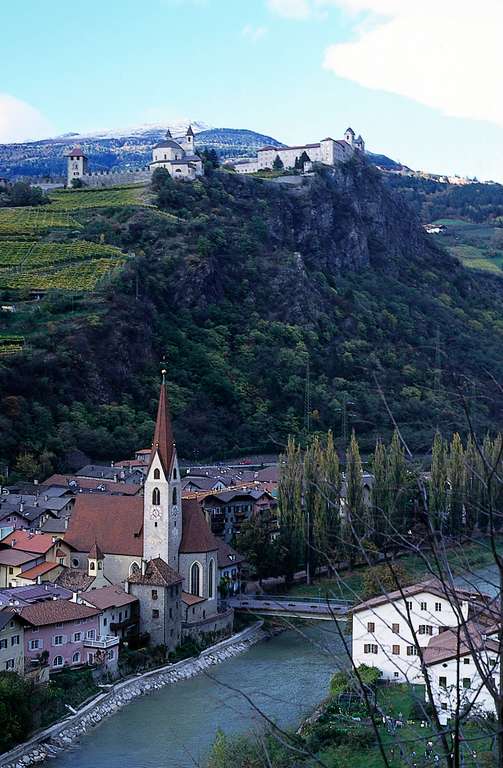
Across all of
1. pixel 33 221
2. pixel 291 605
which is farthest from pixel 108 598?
pixel 33 221

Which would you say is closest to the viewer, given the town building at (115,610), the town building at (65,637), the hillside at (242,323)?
the town building at (65,637)

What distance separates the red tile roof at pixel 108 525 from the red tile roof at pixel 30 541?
0.81m

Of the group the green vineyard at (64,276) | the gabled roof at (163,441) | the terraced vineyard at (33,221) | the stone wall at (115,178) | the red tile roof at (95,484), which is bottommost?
the red tile roof at (95,484)

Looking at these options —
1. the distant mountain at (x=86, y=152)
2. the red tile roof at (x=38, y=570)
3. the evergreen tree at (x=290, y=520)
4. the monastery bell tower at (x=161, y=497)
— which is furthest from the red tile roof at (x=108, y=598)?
the distant mountain at (x=86, y=152)

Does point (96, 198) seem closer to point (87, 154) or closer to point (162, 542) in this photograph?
point (162, 542)

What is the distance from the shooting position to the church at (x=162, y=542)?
1414 inches

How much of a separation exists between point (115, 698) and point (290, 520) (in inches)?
633

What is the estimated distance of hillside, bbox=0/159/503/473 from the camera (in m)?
62.6

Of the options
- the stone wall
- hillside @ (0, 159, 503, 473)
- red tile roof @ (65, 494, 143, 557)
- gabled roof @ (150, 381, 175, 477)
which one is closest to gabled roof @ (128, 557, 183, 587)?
red tile roof @ (65, 494, 143, 557)

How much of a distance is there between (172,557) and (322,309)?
54936 mm

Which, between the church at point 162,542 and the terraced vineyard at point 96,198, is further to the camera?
the terraced vineyard at point 96,198

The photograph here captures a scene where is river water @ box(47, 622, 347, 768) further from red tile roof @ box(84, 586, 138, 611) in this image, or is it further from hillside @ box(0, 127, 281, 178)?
hillside @ box(0, 127, 281, 178)

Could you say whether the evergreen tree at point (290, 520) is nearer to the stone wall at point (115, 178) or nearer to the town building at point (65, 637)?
the town building at point (65, 637)

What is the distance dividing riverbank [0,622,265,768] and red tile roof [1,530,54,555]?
7.74 metres
